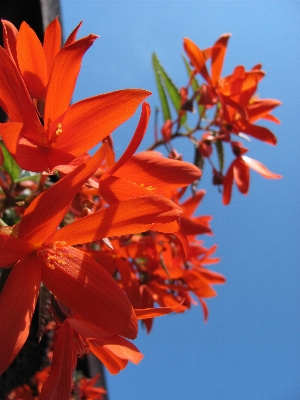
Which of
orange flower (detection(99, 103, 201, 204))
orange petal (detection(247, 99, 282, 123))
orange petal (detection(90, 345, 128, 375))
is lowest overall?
orange petal (detection(90, 345, 128, 375))

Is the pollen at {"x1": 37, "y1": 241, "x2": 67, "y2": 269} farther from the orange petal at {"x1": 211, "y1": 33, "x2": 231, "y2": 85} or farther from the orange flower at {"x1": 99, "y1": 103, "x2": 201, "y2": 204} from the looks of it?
the orange petal at {"x1": 211, "y1": 33, "x2": 231, "y2": 85}

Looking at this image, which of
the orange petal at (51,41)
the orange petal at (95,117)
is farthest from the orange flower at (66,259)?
the orange petal at (51,41)

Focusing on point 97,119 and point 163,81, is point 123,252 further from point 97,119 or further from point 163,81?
point 163,81

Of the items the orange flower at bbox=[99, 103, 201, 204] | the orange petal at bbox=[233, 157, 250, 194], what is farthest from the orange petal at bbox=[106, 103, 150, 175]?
the orange petal at bbox=[233, 157, 250, 194]

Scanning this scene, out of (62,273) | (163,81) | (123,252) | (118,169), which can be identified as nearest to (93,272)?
(62,273)

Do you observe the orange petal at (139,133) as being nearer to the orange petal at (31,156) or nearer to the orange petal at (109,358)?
the orange petal at (31,156)

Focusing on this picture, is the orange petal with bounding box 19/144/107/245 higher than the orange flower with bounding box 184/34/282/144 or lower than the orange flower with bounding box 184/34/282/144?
lower

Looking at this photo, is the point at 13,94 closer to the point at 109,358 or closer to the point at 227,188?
the point at 109,358
